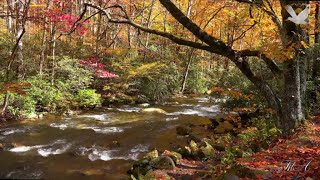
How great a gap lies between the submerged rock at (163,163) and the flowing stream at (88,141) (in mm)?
733

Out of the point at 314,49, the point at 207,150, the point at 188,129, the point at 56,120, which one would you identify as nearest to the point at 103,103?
the point at 56,120

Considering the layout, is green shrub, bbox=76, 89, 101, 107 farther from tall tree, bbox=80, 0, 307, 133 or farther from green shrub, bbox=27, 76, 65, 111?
tall tree, bbox=80, 0, 307, 133

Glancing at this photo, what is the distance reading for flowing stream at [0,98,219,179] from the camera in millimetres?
6707

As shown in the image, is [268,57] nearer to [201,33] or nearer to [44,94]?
[201,33]

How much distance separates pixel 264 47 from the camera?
4.82 metres

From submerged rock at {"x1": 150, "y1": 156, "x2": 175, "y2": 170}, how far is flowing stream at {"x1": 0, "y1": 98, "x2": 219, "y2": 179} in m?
0.73

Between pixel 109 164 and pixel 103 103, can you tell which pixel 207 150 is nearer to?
pixel 109 164

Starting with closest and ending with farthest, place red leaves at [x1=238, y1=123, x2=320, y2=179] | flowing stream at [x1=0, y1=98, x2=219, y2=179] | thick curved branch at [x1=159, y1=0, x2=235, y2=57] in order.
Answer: red leaves at [x1=238, y1=123, x2=320, y2=179] → thick curved branch at [x1=159, y1=0, x2=235, y2=57] → flowing stream at [x1=0, y1=98, x2=219, y2=179]

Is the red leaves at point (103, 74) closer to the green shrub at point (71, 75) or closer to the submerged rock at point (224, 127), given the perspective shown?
the green shrub at point (71, 75)

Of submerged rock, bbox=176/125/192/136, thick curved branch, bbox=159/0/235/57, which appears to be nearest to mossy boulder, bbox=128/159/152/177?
thick curved branch, bbox=159/0/235/57

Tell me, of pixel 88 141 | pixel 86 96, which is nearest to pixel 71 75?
pixel 86 96

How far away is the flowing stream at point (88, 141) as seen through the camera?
6.71 meters

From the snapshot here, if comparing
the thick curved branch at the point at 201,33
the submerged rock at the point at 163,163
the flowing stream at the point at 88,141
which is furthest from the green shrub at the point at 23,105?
the thick curved branch at the point at 201,33

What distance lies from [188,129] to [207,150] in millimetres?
2801
